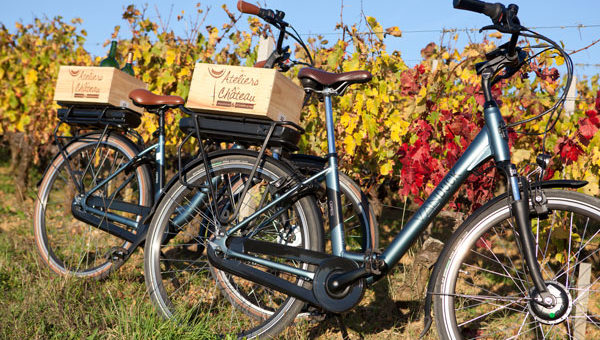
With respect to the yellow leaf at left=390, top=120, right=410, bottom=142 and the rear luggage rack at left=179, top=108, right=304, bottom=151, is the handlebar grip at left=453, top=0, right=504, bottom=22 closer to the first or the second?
the rear luggage rack at left=179, top=108, right=304, bottom=151

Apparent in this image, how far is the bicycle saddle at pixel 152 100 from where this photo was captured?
2.77m

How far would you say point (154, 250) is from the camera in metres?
2.56

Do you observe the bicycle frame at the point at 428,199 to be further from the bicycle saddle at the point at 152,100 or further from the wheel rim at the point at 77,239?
the wheel rim at the point at 77,239

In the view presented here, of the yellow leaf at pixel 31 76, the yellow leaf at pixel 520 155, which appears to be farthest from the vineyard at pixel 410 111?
the yellow leaf at pixel 31 76

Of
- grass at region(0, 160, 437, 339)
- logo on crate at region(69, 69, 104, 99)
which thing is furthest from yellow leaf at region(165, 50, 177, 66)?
grass at region(0, 160, 437, 339)

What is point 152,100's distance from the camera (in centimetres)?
282

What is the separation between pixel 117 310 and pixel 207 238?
52cm

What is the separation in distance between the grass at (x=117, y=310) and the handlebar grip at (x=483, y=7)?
136 cm

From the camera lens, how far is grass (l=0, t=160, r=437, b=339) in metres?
2.24

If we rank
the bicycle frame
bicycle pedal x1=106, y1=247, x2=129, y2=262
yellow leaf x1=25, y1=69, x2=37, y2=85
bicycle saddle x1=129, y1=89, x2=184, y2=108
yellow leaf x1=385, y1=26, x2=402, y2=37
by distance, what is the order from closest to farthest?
the bicycle frame, bicycle saddle x1=129, y1=89, x2=184, y2=108, bicycle pedal x1=106, y1=247, x2=129, y2=262, yellow leaf x1=385, y1=26, x2=402, y2=37, yellow leaf x1=25, y1=69, x2=37, y2=85

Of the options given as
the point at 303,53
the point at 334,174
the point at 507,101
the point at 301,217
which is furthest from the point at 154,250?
the point at 507,101

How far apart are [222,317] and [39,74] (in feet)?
13.4

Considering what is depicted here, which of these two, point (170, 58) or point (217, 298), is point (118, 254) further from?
point (170, 58)

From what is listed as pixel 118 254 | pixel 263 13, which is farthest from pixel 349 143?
pixel 118 254
